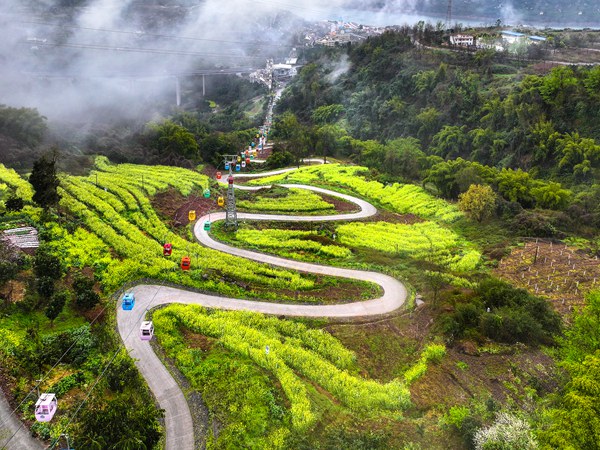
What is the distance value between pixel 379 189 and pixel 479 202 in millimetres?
18238

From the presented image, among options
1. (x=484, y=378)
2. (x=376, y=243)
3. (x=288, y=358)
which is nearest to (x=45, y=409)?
(x=288, y=358)

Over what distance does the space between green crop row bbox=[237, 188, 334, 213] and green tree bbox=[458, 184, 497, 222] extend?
1702 cm

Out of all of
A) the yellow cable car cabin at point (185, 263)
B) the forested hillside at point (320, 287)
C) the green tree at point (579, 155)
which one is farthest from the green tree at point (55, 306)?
the green tree at point (579, 155)

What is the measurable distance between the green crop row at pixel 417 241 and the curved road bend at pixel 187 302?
750cm

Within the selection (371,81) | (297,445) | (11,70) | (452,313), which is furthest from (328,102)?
(297,445)

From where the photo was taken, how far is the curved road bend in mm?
25639

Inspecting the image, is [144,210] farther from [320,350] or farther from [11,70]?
[11,70]

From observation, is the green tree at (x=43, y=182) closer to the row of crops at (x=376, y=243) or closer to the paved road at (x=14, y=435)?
the row of crops at (x=376, y=243)

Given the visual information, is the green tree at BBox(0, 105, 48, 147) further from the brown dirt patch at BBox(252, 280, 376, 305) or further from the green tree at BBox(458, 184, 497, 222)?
the green tree at BBox(458, 184, 497, 222)

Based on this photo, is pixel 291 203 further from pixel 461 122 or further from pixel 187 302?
pixel 461 122

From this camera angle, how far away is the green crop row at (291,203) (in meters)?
61.8

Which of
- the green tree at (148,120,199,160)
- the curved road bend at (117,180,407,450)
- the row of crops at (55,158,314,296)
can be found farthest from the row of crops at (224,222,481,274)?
the green tree at (148,120,199,160)

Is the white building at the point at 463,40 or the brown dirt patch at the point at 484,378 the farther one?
the white building at the point at 463,40

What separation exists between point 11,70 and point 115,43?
35970 mm
